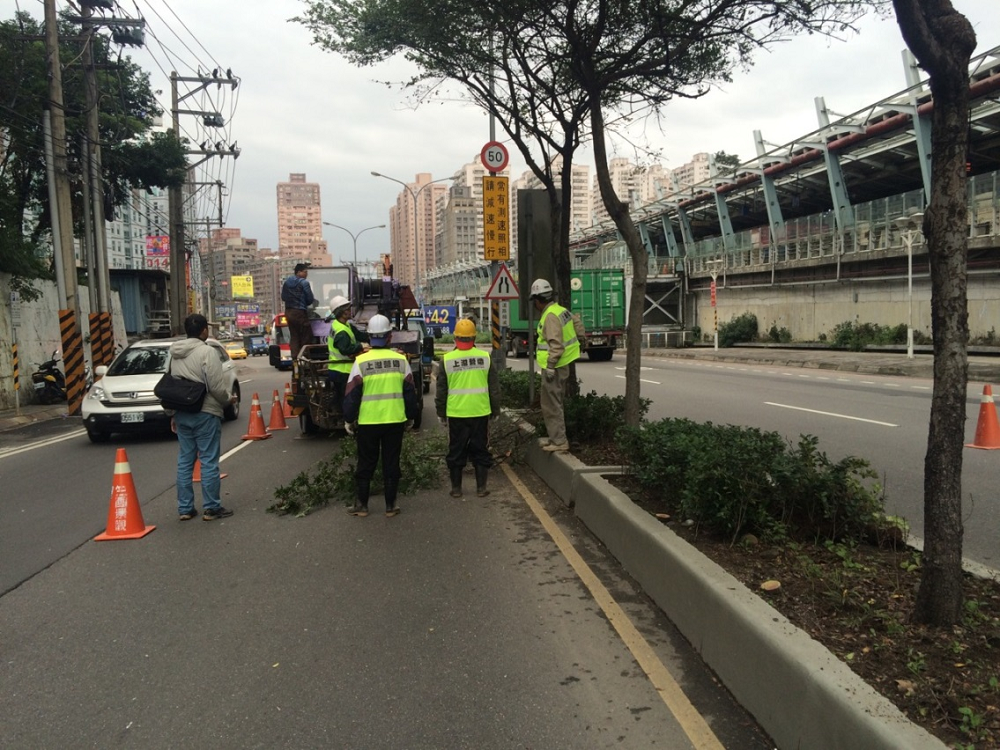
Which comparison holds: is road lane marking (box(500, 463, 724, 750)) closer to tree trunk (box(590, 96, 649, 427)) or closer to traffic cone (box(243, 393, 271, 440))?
tree trunk (box(590, 96, 649, 427))

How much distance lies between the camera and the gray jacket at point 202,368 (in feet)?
22.4

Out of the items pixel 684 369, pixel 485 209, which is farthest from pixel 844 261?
pixel 485 209

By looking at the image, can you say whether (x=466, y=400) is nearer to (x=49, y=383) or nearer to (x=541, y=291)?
(x=541, y=291)

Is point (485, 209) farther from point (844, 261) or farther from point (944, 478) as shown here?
point (844, 261)

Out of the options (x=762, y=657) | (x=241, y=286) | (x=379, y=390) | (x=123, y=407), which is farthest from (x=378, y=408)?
(x=241, y=286)

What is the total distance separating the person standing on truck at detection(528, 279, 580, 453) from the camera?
25.9 ft

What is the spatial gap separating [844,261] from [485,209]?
23616 millimetres

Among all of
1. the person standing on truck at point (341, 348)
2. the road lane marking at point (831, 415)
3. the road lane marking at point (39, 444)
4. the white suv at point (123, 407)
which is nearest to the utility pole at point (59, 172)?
the road lane marking at point (39, 444)

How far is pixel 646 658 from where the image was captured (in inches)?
150

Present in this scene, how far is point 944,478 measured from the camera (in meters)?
3.21

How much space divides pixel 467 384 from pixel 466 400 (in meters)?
0.17

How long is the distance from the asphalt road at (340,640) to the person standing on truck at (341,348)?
312 cm

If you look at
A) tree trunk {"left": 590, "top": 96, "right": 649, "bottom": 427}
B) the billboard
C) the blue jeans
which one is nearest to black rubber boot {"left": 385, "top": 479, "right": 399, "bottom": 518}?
the blue jeans

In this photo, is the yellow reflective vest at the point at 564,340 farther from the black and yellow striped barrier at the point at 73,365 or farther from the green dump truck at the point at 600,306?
the green dump truck at the point at 600,306
